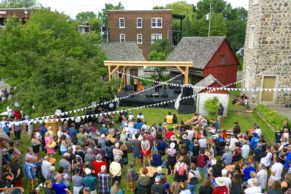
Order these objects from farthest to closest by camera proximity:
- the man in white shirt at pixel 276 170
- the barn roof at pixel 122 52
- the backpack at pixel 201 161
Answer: the barn roof at pixel 122 52 → the backpack at pixel 201 161 → the man in white shirt at pixel 276 170

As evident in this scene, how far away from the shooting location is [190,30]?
51.1 meters

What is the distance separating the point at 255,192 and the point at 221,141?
473cm

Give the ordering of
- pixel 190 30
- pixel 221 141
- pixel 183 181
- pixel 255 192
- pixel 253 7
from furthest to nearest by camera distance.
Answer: pixel 190 30, pixel 253 7, pixel 221 141, pixel 183 181, pixel 255 192

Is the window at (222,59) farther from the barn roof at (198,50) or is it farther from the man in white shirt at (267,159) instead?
the man in white shirt at (267,159)

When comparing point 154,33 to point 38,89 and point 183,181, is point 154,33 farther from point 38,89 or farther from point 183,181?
point 183,181

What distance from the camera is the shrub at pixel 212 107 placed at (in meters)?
19.4

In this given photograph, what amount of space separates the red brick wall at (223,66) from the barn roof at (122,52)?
8.63 m

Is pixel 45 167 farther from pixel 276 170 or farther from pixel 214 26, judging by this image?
pixel 214 26

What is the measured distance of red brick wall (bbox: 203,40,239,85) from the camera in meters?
28.9

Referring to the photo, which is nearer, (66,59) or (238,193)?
(238,193)

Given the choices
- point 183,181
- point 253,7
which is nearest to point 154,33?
point 253,7

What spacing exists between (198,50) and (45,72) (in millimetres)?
16945

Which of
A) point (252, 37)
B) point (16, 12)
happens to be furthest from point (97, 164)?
point (16, 12)

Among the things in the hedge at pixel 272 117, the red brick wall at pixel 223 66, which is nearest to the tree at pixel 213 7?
the red brick wall at pixel 223 66
